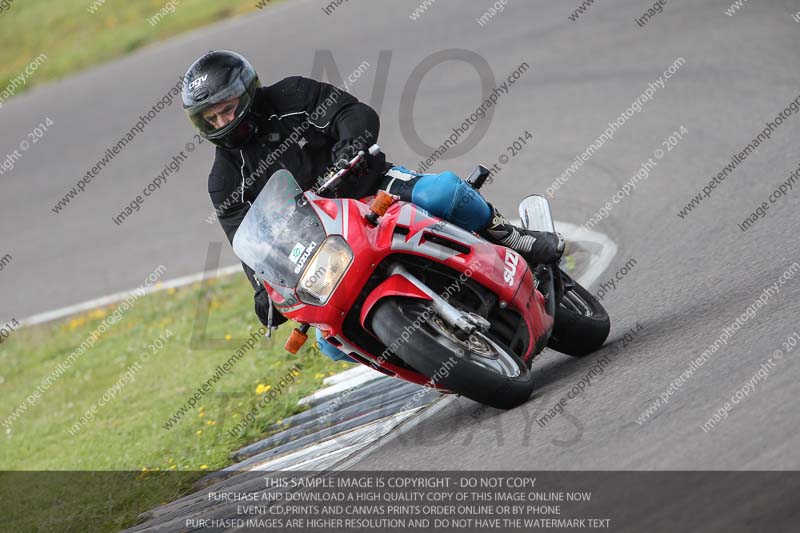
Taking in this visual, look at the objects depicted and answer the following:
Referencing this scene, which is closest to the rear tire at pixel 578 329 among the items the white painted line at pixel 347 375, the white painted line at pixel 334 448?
the white painted line at pixel 334 448

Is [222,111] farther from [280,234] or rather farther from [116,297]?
[116,297]

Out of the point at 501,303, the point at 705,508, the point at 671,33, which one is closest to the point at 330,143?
the point at 501,303

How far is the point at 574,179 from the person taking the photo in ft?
34.8

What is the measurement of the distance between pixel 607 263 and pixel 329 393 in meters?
2.41

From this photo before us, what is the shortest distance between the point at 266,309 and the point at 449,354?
1345mm

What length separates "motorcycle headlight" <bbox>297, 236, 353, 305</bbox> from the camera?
5.21 metres

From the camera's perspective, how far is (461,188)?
5.90 meters

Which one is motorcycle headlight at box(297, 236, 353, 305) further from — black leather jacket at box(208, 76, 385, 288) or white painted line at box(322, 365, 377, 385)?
white painted line at box(322, 365, 377, 385)

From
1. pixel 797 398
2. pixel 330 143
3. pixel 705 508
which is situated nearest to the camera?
pixel 705 508

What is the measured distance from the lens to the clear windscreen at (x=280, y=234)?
17.5ft

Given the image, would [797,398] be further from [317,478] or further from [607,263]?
[607,263]

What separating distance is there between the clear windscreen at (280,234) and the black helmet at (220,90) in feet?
2.01

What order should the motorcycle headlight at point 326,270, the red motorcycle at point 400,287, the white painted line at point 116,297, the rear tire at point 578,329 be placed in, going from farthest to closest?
the white painted line at point 116,297
the rear tire at point 578,329
the motorcycle headlight at point 326,270
the red motorcycle at point 400,287

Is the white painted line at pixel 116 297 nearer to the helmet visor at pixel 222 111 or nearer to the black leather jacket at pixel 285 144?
the black leather jacket at pixel 285 144
